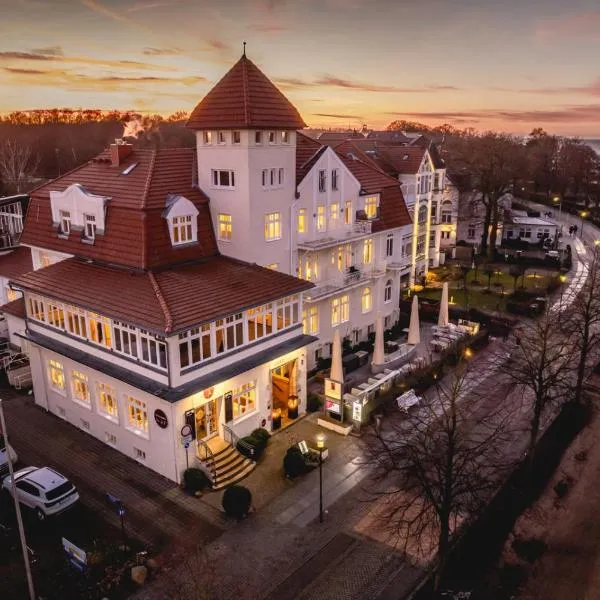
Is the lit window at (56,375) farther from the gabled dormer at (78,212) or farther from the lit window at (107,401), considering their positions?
the gabled dormer at (78,212)

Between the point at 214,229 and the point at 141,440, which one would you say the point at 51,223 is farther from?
the point at 141,440

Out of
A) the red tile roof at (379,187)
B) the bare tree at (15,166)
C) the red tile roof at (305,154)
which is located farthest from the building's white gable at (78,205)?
the bare tree at (15,166)

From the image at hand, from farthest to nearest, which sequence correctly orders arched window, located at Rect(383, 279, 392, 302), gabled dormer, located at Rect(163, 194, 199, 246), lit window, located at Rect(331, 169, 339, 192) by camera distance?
1. arched window, located at Rect(383, 279, 392, 302)
2. lit window, located at Rect(331, 169, 339, 192)
3. gabled dormer, located at Rect(163, 194, 199, 246)

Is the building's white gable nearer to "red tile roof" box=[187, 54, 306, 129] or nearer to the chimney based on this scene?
the chimney

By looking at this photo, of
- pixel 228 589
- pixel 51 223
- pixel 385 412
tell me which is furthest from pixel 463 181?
pixel 228 589

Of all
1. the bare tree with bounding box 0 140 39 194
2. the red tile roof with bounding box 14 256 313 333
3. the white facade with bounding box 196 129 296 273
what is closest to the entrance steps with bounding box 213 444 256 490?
the red tile roof with bounding box 14 256 313 333

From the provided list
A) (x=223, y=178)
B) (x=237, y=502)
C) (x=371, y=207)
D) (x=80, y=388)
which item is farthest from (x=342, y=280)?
(x=237, y=502)

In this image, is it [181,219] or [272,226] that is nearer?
[181,219]

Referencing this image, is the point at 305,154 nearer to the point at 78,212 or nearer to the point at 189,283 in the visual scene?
the point at 189,283
